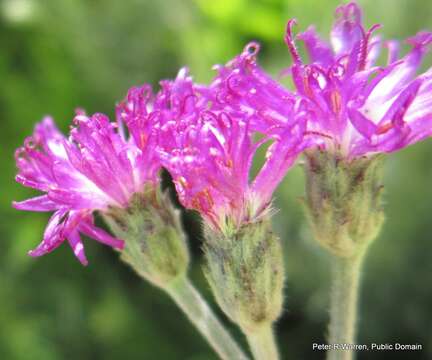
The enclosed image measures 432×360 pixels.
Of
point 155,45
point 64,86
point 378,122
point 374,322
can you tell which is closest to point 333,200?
point 378,122

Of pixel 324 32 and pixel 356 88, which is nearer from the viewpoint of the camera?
pixel 356 88

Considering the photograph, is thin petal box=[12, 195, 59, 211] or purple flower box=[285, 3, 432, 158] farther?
thin petal box=[12, 195, 59, 211]

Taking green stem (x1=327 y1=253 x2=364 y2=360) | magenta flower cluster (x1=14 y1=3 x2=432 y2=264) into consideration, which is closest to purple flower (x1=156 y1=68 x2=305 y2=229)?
magenta flower cluster (x1=14 y1=3 x2=432 y2=264)

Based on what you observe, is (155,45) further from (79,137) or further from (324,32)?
(79,137)

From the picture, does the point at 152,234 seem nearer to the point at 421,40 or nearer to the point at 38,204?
the point at 38,204

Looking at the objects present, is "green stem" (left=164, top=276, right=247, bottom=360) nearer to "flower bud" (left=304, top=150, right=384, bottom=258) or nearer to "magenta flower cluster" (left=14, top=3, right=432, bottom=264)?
"magenta flower cluster" (left=14, top=3, right=432, bottom=264)

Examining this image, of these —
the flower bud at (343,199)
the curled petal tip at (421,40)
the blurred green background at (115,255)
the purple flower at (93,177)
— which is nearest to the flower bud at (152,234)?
the purple flower at (93,177)
